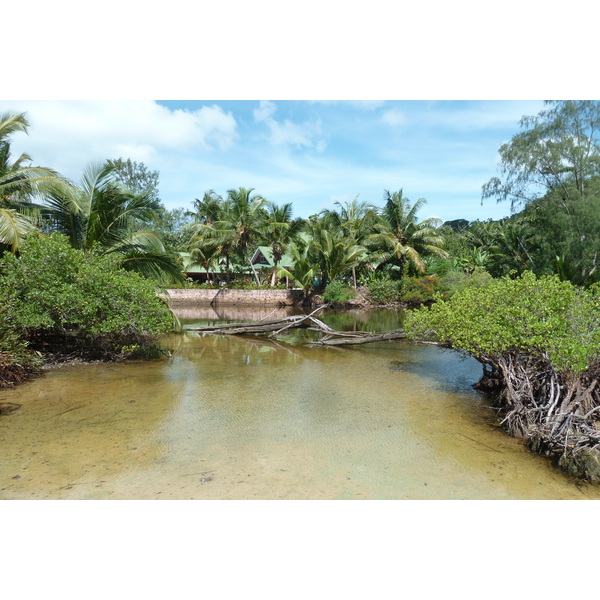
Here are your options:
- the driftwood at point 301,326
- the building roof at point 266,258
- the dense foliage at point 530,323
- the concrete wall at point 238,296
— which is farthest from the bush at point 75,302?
the building roof at point 266,258

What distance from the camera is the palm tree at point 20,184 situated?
9133mm

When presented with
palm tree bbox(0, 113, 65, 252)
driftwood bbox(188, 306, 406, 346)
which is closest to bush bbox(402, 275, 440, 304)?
driftwood bbox(188, 306, 406, 346)

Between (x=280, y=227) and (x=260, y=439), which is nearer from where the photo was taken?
(x=260, y=439)

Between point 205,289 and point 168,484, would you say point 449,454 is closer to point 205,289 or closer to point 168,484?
point 168,484

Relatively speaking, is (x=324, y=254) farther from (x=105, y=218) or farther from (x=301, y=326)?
(x=105, y=218)

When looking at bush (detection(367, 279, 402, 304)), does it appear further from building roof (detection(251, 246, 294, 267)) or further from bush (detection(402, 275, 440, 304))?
building roof (detection(251, 246, 294, 267))

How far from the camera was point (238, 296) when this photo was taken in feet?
100

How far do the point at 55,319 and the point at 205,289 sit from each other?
22.4 meters

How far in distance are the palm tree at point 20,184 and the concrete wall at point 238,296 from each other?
19432 millimetres

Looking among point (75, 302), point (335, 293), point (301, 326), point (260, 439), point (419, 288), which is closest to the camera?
point (260, 439)

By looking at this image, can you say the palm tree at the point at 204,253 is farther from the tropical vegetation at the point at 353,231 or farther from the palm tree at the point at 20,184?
the palm tree at the point at 20,184

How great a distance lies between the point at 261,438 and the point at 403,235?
25.3 meters

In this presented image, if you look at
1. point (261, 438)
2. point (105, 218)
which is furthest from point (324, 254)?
point (261, 438)

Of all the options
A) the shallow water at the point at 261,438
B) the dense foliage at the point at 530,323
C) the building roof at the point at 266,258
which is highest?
the building roof at the point at 266,258
